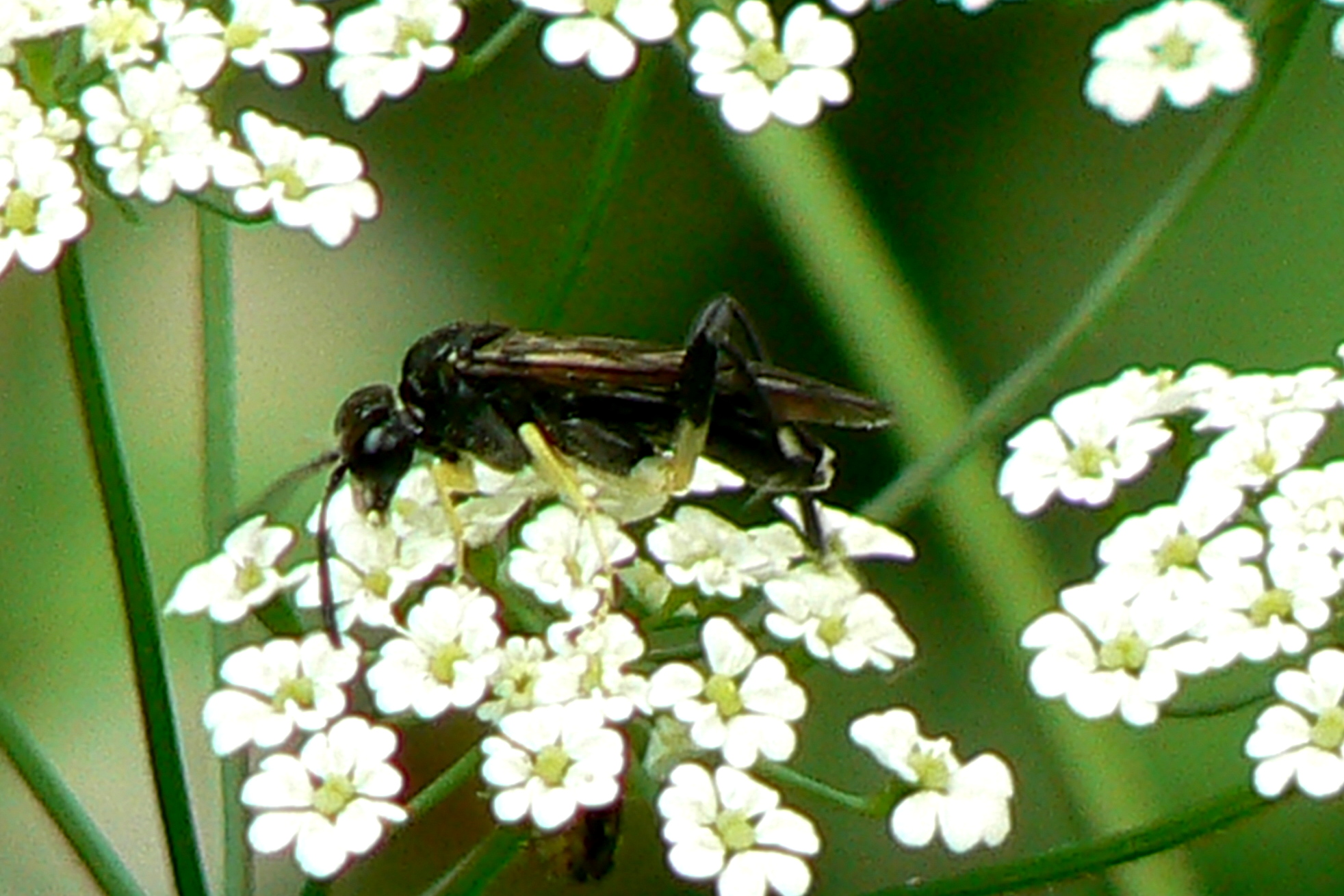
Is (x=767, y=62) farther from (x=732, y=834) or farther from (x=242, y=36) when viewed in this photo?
(x=732, y=834)

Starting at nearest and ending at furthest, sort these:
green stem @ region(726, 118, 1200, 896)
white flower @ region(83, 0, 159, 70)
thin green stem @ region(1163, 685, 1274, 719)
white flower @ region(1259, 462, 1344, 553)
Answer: thin green stem @ region(1163, 685, 1274, 719), white flower @ region(1259, 462, 1344, 553), white flower @ region(83, 0, 159, 70), green stem @ region(726, 118, 1200, 896)

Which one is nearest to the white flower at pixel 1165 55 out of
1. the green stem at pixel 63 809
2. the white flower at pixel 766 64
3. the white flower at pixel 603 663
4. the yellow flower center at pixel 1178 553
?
the white flower at pixel 766 64

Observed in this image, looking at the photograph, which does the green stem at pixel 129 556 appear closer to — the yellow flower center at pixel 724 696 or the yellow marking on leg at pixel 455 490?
the yellow marking on leg at pixel 455 490

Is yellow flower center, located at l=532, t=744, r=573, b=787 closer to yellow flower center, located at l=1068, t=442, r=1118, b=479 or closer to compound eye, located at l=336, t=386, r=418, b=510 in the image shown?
compound eye, located at l=336, t=386, r=418, b=510

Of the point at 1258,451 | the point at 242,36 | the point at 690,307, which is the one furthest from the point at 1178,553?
the point at 690,307

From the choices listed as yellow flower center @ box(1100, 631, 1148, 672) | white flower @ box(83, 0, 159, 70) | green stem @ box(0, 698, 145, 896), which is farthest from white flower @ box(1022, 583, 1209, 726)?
white flower @ box(83, 0, 159, 70)

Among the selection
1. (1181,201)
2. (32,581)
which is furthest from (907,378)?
(32,581)

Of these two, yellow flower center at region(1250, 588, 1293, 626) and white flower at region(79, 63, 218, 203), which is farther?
white flower at region(79, 63, 218, 203)
